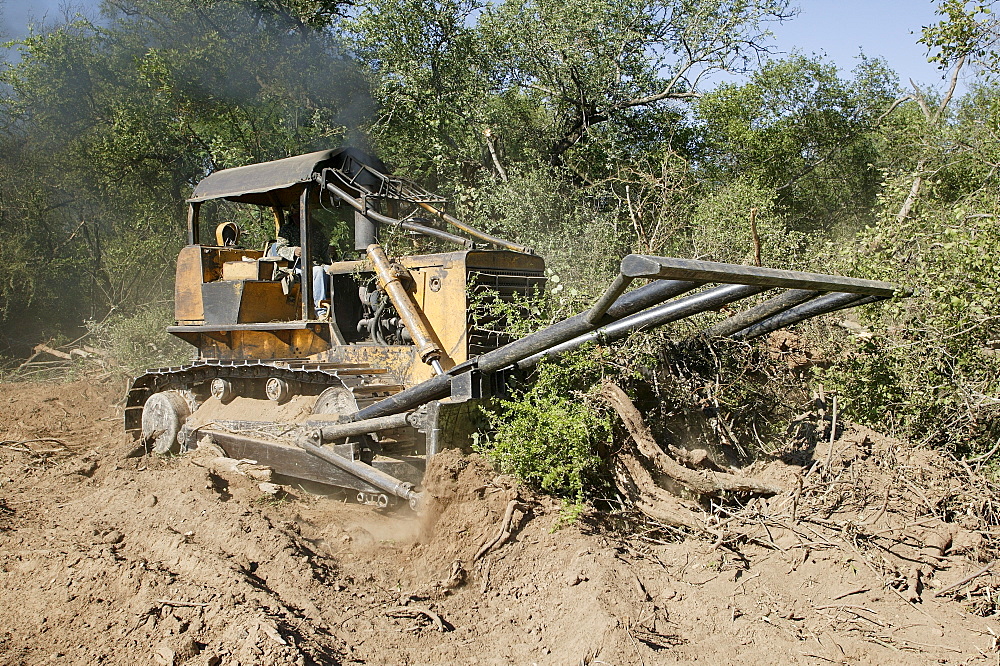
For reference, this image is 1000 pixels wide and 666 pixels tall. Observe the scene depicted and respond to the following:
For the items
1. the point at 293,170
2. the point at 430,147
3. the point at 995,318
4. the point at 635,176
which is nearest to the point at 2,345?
the point at 430,147

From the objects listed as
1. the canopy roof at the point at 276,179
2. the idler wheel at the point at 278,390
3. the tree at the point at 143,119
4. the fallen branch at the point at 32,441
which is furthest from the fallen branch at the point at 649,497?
the tree at the point at 143,119

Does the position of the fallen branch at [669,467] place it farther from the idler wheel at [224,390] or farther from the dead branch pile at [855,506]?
the idler wheel at [224,390]

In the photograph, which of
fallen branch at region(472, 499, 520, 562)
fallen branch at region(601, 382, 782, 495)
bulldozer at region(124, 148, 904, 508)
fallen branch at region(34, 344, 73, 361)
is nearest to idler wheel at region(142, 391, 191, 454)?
bulldozer at region(124, 148, 904, 508)

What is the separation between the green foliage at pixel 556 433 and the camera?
572 centimetres

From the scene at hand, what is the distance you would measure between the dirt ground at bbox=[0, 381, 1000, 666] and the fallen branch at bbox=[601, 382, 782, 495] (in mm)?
192

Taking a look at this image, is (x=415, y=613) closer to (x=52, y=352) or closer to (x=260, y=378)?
(x=260, y=378)

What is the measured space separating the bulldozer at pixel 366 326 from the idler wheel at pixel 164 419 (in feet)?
0.07

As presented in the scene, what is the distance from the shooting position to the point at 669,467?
573 cm

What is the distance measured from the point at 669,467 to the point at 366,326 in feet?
12.5

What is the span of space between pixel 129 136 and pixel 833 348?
15704mm

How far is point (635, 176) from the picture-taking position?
16531 mm

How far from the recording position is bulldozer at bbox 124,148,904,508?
5.41 m

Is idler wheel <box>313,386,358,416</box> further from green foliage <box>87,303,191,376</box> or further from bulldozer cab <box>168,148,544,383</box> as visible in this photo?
green foliage <box>87,303,191,376</box>

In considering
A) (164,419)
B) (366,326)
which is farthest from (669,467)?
(164,419)
